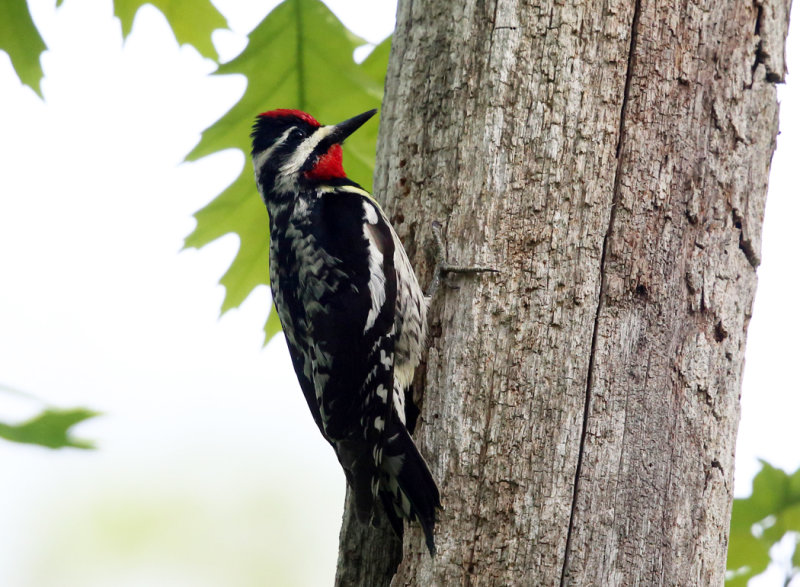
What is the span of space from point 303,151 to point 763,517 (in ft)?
6.57

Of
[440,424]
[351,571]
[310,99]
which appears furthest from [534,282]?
[310,99]

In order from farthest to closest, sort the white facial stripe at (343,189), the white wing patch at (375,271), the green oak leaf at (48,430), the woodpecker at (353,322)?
the white facial stripe at (343,189) < the white wing patch at (375,271) < the woodpecker at (353,322) < the green oak leaf at (48,430)

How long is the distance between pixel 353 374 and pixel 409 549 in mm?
597

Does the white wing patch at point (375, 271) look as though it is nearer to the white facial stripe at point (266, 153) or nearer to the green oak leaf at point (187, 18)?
the white facial stripe at point (266, 153)

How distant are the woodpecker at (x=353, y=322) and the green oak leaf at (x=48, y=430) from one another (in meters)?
0.84

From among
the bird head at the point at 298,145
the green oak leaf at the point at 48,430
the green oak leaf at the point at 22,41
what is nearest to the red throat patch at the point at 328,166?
the bird head at the point at 298,145

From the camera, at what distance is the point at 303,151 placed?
3.09 metres

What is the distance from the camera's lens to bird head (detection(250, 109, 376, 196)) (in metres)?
3.05

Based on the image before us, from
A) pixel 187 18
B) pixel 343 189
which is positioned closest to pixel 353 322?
pixel 343 189

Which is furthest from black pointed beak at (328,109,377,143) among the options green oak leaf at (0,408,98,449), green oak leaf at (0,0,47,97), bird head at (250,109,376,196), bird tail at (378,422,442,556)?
green oak leaf at (0,408,98,449)

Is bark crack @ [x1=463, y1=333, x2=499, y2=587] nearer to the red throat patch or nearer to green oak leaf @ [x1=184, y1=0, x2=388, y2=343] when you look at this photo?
the red throat patch

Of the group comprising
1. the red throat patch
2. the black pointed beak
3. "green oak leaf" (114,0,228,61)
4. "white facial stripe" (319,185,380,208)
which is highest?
"green oak leaf" (114,0,228,61)

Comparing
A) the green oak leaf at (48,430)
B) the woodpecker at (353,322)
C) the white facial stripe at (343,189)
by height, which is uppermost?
the white facial stripe at (343,189)

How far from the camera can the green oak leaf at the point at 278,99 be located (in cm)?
327
